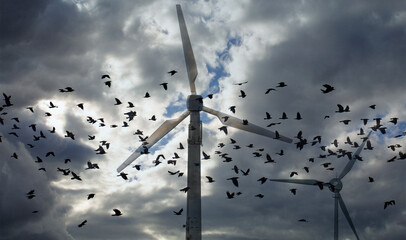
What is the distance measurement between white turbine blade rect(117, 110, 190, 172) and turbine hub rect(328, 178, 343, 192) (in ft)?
132

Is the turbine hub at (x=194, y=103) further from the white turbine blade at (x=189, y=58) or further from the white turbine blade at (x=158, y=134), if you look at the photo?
the white turbine blade at (x=189, y=58)

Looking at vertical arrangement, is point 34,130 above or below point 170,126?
below

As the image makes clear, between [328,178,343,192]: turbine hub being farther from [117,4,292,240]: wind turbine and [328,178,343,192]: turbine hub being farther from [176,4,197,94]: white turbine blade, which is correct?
[176,4,197,94]: white turbine blade

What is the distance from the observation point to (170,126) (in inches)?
3285

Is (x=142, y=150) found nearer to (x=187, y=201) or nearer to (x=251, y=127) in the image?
(x=187, y=201)

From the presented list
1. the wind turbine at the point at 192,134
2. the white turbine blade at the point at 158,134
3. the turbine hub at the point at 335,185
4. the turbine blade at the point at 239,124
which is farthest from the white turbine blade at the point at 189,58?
the turbine hub at the point at 335,185

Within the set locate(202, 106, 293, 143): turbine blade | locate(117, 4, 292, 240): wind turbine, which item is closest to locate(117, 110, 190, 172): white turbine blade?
locate(117, 4, 292, 240): wind turbine

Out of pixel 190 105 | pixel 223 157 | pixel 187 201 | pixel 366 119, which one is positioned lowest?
pixel 187 201

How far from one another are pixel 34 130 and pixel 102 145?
391 inches

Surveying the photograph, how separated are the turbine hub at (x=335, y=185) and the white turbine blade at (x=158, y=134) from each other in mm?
40134

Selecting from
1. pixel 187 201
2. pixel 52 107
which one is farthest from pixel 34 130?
pixel 187 201

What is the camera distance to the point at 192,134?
78375 mm

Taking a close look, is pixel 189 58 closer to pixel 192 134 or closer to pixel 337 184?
pixel 192 134

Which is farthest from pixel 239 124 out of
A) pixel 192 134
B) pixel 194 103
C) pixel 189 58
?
pixel 189 58
